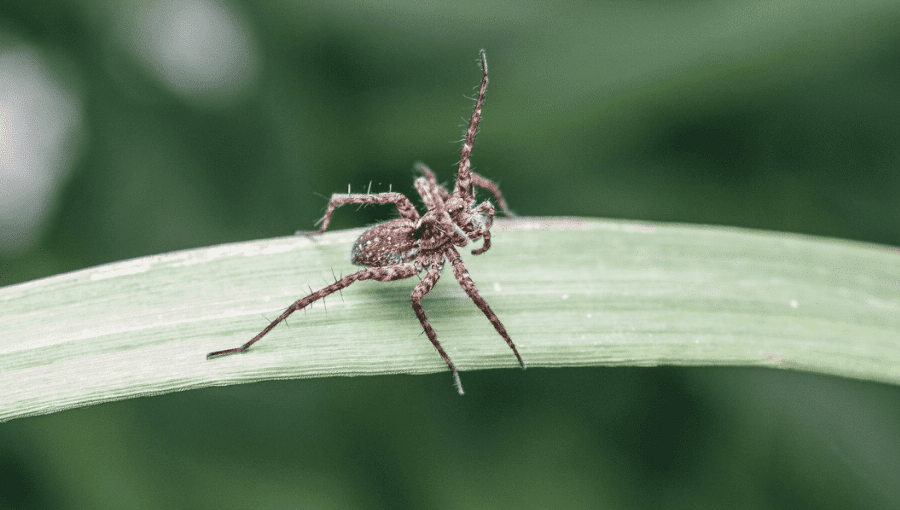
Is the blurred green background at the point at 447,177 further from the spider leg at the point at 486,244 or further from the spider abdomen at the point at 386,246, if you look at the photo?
the spider abdomen at the point at 386,246

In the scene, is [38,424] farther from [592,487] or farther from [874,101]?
[874,101]

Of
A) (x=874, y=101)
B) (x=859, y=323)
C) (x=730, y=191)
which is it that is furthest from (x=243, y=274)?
(x=874, y=101)

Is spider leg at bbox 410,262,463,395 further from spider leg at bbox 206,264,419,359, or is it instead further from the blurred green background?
the blurred green background

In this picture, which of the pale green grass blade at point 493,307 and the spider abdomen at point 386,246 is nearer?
the pale green grass blade at point 493,307

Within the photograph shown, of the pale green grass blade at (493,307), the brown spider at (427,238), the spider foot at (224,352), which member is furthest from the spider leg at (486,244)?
the spider foot at (224,352)

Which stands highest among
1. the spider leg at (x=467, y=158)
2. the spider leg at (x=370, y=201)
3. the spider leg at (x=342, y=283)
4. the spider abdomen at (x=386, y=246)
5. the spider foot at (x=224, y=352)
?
the spider leg at (x=467, y=158)

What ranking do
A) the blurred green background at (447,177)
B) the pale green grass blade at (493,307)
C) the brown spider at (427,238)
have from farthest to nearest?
the blurred green background at (447,177) < the brown spider at (427,238) < the pale green grass blade at (493,307)
